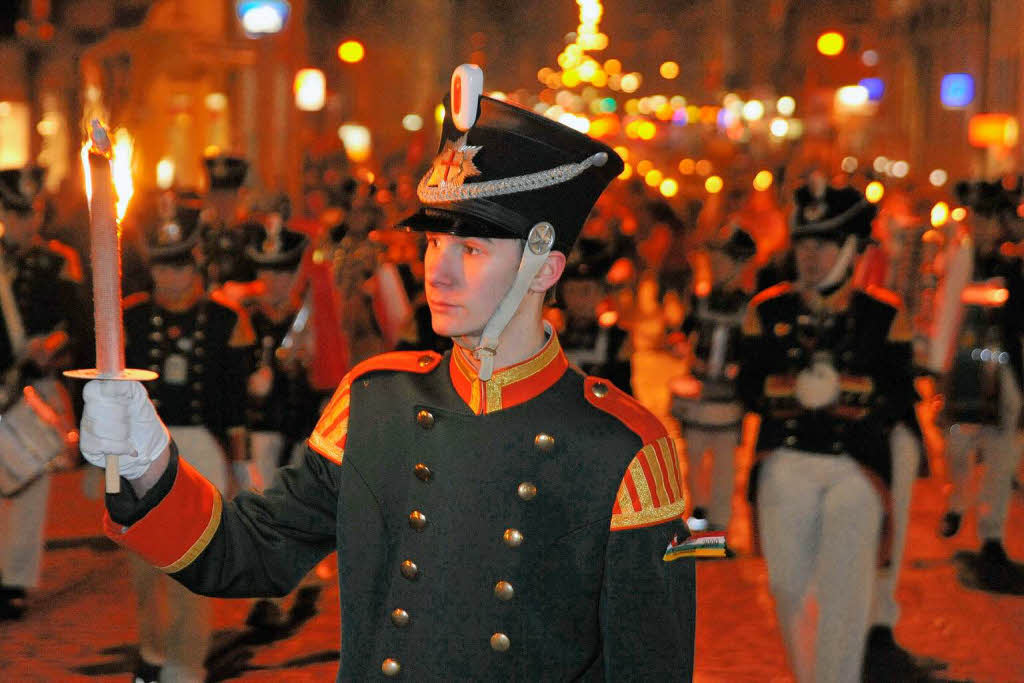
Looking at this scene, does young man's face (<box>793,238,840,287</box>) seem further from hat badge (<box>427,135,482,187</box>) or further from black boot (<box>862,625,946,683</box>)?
hat badge (<box>427,135,482,187</box>)

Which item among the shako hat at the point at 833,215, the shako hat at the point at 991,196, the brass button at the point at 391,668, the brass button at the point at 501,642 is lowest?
the brass button at the point at 391,668

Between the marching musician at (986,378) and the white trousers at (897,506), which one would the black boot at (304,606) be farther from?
the marching musician at (986,378)

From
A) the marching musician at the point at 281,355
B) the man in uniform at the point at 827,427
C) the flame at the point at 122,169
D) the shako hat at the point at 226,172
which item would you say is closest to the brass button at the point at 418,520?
the flame at the point at 122,169

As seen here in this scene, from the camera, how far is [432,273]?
3154mm

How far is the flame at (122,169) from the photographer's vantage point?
256 cm

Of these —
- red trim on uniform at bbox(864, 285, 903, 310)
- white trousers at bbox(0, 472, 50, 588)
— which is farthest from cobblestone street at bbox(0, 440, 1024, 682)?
red trim on uniform at bbox(864, 285, 903, 310)

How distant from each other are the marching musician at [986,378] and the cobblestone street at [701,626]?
35cm

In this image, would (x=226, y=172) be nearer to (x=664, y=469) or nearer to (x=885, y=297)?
(x=885, y=297)

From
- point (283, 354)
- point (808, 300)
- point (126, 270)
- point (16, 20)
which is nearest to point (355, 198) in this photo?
point (126, 270)

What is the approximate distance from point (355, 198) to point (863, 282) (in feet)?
15.4

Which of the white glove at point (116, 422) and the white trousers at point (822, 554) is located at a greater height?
the white glove at point (116, 422)

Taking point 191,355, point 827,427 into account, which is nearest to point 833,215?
point 827,427

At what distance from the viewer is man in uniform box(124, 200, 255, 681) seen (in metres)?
7.33

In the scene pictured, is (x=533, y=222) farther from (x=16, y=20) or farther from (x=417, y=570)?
(x=16, y=20)
